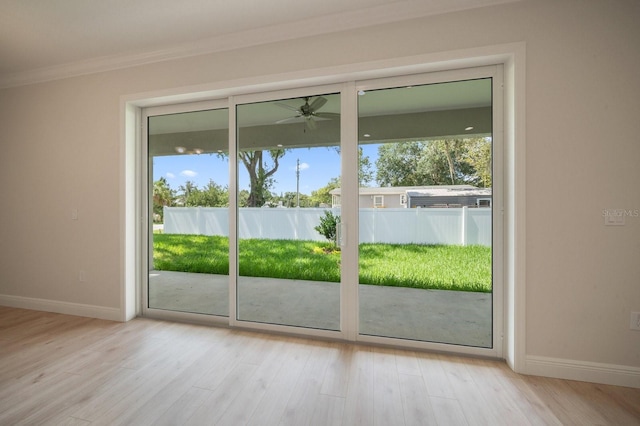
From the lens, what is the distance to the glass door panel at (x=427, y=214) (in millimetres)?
2371

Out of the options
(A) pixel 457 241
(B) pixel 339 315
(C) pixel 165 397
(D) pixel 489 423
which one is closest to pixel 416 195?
(A) pixel 457 241

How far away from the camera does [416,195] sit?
2490 millimetres

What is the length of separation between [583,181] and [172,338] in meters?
3.68

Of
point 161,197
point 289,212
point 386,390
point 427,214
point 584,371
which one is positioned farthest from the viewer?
point 161,197

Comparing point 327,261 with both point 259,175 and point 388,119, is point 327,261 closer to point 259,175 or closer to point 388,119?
point 259,175

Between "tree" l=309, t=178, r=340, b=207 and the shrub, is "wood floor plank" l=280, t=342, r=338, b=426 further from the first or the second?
"tree" l=309, t=178, r=340, b=207

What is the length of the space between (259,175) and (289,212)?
51 centimetres

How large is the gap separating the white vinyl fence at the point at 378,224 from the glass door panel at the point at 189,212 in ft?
0.09

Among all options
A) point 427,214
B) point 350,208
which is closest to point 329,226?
point 350,208

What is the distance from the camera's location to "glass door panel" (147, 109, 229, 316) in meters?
3.01

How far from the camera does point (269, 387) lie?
1899 millimetres

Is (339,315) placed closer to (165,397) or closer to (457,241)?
(457,241)

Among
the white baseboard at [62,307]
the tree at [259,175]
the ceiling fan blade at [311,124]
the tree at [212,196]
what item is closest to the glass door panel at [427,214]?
the ceiling fan blade at [311,124]

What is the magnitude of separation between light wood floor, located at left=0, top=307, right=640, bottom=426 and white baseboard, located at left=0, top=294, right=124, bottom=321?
17.9 inches
